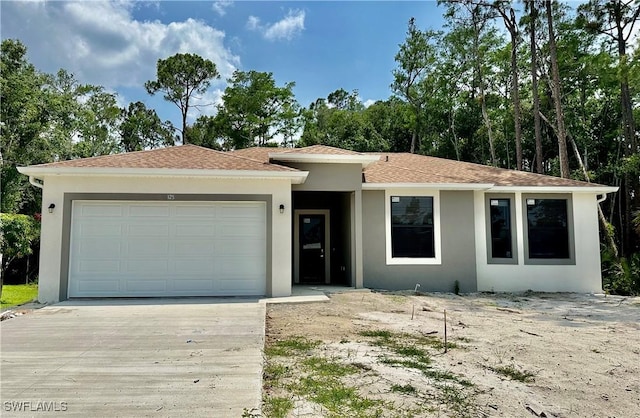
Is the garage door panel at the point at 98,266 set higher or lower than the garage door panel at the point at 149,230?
lower

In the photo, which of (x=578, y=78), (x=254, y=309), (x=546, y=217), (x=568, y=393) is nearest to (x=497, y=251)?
(x=546, y=217)

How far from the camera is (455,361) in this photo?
495cm

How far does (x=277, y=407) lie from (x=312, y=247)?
9.64 metres

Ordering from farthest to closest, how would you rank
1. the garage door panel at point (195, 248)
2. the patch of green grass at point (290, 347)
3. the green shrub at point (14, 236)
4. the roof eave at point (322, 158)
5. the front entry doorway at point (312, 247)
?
the green shrub at point (14, 236), the front entry doorway at point (312, 247), the roof eave at point (322, 158), the garage door panel at point (195, 248), the patch of green grass at point (290, 347)

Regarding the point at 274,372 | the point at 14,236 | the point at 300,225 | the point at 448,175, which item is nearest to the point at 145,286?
the point at 300,225

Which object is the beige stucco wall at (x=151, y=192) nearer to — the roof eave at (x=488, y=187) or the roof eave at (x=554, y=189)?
the roof eave at (x=488, y=187)

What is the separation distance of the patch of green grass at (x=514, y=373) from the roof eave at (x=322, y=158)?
6.84 metres

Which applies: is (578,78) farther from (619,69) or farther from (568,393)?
(568,393)

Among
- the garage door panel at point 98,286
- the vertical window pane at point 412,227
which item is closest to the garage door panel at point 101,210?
the garage door panel at point 98,286

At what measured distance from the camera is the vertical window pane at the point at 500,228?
11.9m

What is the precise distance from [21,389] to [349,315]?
207 inches

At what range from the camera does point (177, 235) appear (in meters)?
9.60

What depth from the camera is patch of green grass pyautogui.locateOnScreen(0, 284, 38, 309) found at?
11469mm

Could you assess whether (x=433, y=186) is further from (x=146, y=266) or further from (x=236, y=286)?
(x=146, y=266)
